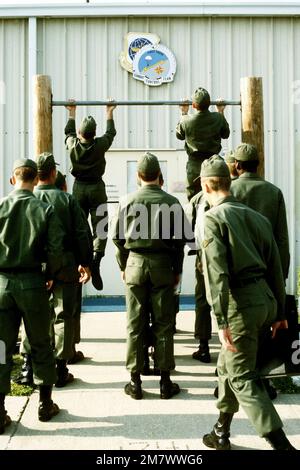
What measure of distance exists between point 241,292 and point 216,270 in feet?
0.85

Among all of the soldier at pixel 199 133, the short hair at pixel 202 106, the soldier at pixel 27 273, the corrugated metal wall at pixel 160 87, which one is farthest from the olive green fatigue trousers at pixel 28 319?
the corrugated metal wall at pixel 160 87

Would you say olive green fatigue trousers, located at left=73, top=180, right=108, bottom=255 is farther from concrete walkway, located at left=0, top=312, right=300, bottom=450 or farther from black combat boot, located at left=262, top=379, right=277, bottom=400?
black combat boot, located at left=262, top=379, right=277, bottom=400

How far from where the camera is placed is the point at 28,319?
13.6 feet

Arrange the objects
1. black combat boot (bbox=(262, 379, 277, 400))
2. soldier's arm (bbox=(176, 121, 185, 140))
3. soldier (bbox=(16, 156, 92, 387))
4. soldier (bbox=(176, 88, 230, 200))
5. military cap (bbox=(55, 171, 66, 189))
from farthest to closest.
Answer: soldier's arm (bbox=(176, 121, 185, 140)) < soldier (bbox=(176, 88, 230, 200)) < military cap (bbox=(55, 171, 66, 189)) < soldier (bbox=(16, 156, 92, 387)) < black combat boot (bbox=(262, 379, 277, 400))

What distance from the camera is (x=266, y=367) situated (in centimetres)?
377

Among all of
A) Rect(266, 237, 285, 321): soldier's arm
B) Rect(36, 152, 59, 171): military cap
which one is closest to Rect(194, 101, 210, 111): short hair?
Rect(36, 152, 59, 171): military cap

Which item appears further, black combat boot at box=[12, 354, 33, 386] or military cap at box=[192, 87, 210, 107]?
military cap at box=[192, 87, 210, 107]

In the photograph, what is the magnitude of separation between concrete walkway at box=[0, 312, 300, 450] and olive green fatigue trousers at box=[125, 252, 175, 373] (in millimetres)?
386

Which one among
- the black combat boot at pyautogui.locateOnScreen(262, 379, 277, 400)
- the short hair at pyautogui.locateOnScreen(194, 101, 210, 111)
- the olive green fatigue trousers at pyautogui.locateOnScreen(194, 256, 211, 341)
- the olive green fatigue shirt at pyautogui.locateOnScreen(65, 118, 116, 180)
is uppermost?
the short hair at pyautogui.locateOnScreen(194, 101, 210, 111)

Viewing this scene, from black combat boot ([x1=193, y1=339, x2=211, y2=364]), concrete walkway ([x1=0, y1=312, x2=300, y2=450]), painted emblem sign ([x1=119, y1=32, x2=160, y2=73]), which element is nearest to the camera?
concrete walkway ([x1=0, y1=312, x2=300, y2=450])

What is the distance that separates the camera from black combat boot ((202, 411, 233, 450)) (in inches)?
149

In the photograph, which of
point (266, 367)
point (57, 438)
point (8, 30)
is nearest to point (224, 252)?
point (266, 367)

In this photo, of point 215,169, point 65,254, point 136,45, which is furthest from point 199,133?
point 136,45

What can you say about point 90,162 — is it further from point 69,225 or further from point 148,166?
point 148,166
